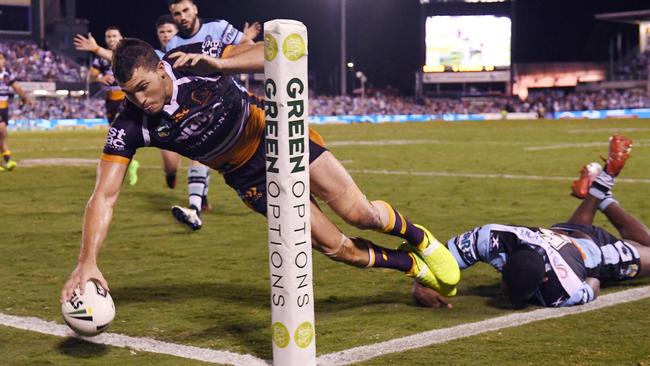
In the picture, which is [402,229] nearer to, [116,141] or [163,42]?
[116,141]

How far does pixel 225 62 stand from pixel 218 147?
26.3 inches

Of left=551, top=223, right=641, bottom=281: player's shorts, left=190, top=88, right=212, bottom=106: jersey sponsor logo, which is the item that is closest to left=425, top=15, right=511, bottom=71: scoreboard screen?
left=551, top=223, right=641, bottom=281: player's shorts

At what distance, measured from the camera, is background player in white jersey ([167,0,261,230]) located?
771 centimetres

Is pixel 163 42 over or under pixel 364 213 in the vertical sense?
over

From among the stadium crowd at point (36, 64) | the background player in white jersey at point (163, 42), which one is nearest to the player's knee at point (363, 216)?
the background player in white jersey at point (163, 42)

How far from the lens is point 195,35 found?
28.2 ft

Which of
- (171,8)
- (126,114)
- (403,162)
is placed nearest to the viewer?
(126,114)

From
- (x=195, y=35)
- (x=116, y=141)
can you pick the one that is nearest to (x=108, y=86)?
(x=195, y=35)

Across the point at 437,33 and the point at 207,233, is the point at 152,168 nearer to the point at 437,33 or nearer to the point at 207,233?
the point at 207,233

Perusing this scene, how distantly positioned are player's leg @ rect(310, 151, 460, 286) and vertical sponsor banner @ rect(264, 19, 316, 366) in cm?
128

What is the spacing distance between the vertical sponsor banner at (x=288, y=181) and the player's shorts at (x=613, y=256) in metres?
2.80

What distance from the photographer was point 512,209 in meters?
11.0

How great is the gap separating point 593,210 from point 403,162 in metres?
12.5

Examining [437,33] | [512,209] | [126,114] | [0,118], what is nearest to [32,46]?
[437,33]
